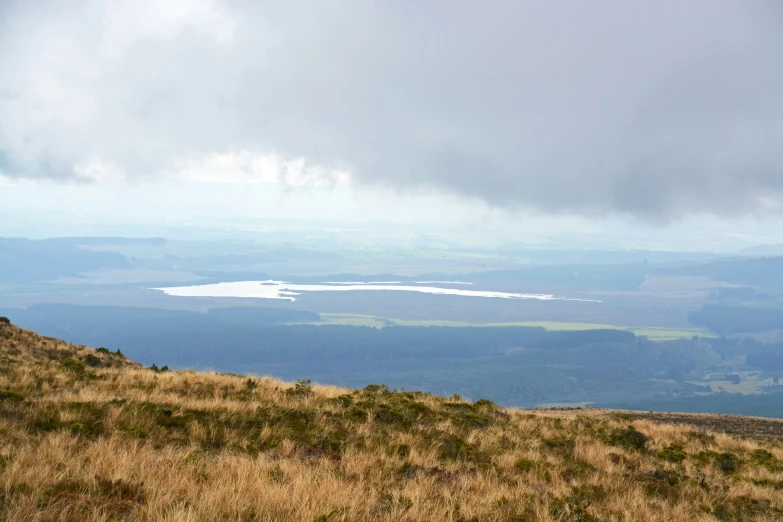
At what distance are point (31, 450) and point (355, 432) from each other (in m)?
6.57

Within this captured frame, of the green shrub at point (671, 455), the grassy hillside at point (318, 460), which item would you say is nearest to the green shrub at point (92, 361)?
the grassy hillside at point (318, 460)

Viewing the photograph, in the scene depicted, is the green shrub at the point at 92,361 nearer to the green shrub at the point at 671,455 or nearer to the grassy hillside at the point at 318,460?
the grassy hillside at the point at 318,460

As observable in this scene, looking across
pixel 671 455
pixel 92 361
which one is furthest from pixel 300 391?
pixel 92 361

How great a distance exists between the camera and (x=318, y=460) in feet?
35.9

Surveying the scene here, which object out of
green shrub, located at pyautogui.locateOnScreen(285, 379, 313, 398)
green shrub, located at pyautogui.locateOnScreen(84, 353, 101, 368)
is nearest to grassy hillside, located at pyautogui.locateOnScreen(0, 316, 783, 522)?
green shrub, located at pyautogui.locateOnScreen(285, 379, 313, 398)

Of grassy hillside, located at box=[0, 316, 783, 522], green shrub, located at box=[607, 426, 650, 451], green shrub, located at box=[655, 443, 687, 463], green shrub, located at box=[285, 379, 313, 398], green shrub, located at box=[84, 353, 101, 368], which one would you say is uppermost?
grassy hillside, located at box=[0, 316, 783, 522]

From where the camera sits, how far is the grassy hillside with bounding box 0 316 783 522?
743 cm

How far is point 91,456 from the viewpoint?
29.0 ft

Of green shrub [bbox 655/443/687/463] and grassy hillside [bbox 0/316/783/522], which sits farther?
green shrub [bbox 655/443/687/463]

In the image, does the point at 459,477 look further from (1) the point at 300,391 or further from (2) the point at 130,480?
(1) the point at 300,391

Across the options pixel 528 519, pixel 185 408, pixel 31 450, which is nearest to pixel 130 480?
pixel 31 450

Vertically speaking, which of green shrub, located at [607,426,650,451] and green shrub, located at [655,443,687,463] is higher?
green shrub, located at [655,443,687,463]

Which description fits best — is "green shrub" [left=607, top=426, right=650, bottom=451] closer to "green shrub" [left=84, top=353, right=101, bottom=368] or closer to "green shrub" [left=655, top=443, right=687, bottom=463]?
"green shrub" [left=655, top=443, right=687, bottom=463]

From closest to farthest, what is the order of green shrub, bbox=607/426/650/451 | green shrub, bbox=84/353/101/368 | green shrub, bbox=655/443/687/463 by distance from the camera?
1. green shrub, bbox=655/443/687/463
2. green shrub, bbox=607/426/650/451
3. green shrub, bbox=84/353/101/368
